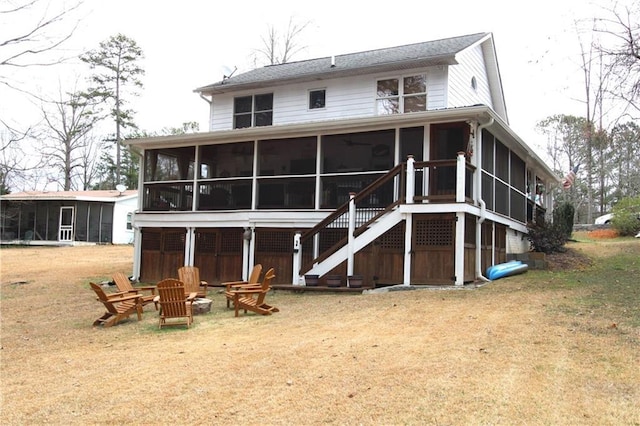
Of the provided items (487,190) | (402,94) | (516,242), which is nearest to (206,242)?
(402,94)

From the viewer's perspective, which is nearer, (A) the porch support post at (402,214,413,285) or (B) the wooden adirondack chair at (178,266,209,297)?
(B) the wooden adirondack chair at (178,266,209,297)

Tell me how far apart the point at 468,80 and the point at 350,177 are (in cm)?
613

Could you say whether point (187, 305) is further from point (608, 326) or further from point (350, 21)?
point (350, 21)

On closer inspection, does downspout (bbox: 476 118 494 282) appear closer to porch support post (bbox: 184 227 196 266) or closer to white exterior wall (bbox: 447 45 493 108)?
white exterior wall (bbox: 447 45 493 108)

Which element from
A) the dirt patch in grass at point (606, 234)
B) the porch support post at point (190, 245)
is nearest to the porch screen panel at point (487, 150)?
the porch support post at point (190, 245)

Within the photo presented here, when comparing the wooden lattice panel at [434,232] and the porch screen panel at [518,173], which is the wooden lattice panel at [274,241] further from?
the porch screen panel at [518,173]

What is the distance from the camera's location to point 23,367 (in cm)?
663

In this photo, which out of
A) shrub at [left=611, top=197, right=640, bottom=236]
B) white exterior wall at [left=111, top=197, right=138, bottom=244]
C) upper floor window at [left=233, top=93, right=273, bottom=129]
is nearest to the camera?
upper floor window at [left=233, top=93, right=273, bottom=129]

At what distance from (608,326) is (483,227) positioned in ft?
19.9

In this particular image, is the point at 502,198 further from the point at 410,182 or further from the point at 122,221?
the point at 122,221

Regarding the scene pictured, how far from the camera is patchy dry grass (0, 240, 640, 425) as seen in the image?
443 cm

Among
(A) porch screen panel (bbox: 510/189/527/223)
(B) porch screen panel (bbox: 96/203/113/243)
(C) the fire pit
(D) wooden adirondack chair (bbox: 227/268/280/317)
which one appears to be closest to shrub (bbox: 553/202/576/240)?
(A) porch screen panel (bbox: 510/189/527/223)

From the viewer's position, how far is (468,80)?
16.7m

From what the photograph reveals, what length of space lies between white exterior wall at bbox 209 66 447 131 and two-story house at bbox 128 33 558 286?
0.12 ft
